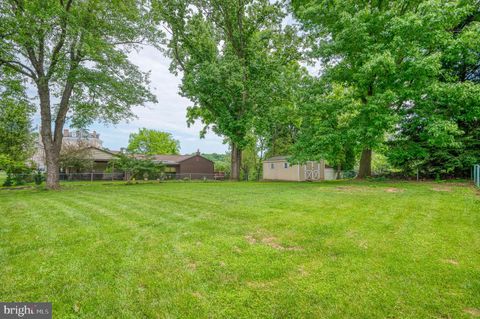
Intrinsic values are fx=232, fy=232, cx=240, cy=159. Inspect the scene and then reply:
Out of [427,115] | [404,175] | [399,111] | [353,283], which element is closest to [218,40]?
[399,111]

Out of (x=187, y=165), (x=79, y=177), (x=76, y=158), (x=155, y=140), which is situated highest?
(x=155, y=140)

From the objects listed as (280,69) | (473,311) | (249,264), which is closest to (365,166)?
(280,69)

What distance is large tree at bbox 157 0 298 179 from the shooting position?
17250mm

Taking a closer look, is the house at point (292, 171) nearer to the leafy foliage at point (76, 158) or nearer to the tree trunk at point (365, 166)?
the tree trunk at point (365, 166)

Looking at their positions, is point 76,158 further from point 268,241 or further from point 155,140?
point 155,140

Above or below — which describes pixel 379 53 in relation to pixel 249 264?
above

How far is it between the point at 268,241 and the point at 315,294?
66.4 inches

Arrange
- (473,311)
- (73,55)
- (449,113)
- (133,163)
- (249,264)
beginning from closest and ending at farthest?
(473,311) → (249,264) → (449,113) → (73,55) → (133,163)

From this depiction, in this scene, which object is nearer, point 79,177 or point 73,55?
point 73,55

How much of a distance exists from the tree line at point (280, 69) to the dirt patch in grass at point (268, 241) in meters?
9.85

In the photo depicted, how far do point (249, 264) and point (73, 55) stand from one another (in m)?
16.3

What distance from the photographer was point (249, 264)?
3.30m

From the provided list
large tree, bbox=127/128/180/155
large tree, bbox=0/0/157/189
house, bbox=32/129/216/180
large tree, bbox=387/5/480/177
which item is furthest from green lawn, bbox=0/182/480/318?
large tree, bbox=127/128/180/155

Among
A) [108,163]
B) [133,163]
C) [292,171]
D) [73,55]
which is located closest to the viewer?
[73,55]
